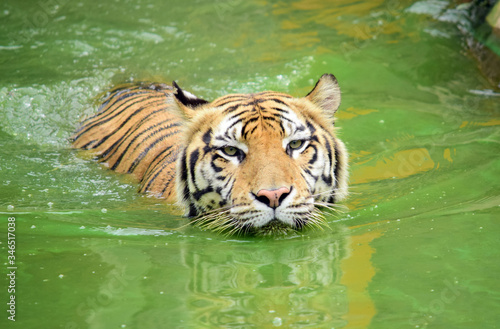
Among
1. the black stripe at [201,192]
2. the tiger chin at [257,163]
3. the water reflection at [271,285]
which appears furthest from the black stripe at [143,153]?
the water reflection at [271,285]

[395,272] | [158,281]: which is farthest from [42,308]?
[395,272]

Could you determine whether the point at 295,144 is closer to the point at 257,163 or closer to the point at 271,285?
the point at 257,163

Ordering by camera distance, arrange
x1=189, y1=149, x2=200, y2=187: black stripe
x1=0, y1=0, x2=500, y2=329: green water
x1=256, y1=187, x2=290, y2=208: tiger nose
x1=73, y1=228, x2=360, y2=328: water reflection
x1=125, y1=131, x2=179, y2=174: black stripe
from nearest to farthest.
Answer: x1=73, y1=228, x2=360, y2=328: water reflection → x1=0, y1=0, x2=500, y2=329: green water → x1=256, y1=187, x2=290, y2=208: tiger nose → x1=189, y1=149, x2=200, y2=187: black stripe → x1=125, y1=131, x2=179, y2=174: black stripe

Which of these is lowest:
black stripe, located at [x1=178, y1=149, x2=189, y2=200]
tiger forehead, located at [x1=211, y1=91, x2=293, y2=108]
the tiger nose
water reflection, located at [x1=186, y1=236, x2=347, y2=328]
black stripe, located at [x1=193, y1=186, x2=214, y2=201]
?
water reflection, located at [x1=186, y1=236, x2=347, y2=328]

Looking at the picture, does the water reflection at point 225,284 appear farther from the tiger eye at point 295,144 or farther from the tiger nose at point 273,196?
the tiger eye at point 295,144

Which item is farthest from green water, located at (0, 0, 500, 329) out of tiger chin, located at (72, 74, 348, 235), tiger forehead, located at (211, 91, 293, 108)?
tiger forehead, located at (211, 91, 293, 108)

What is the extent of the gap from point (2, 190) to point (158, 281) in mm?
1939

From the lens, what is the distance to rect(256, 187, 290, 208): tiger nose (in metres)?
2.92

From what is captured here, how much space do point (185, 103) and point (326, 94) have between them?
2.62 ft

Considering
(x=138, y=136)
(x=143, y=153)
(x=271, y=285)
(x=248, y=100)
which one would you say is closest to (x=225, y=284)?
(x=271, y=285)

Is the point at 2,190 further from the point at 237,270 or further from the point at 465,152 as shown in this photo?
the point at 465,152

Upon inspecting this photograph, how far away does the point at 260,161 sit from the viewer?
3.10 m

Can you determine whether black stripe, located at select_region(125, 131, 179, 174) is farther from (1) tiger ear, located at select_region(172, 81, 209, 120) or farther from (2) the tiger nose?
(2) the tiger nose

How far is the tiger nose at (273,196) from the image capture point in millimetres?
2924
